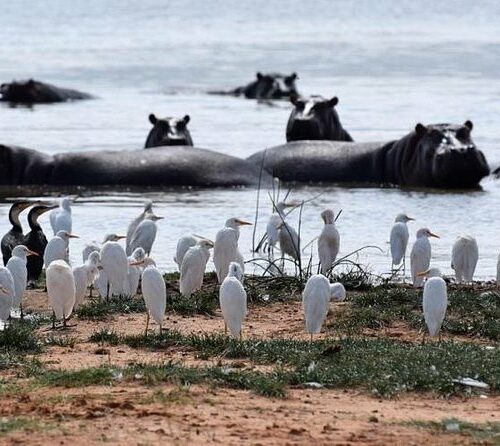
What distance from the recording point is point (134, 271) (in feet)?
44.6

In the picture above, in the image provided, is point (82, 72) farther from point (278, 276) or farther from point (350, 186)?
point (278, 276)

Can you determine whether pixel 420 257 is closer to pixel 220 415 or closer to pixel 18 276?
pixel 18 276

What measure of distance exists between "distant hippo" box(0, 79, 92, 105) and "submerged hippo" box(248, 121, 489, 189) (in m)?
15.8

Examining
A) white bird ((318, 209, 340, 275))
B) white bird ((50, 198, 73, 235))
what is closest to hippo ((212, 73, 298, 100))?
white bird ((50, 198, 73, 235))

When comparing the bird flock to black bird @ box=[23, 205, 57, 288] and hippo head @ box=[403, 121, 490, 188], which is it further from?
hippo head @ box=[403, 121, 490, 188]

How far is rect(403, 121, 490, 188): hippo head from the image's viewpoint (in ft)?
78.2

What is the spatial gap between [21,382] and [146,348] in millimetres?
1606

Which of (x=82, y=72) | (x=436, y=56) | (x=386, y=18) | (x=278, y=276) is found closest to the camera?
(x=278, y=276)

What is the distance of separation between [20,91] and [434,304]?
30.3 meters

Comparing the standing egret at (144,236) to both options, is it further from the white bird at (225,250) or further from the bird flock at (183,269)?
the white bird at (225,250)

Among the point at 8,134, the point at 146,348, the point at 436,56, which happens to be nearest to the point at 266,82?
the point at 8,134

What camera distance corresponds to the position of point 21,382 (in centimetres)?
945

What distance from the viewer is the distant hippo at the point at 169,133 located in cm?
2605

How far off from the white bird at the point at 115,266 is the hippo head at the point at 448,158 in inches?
447
